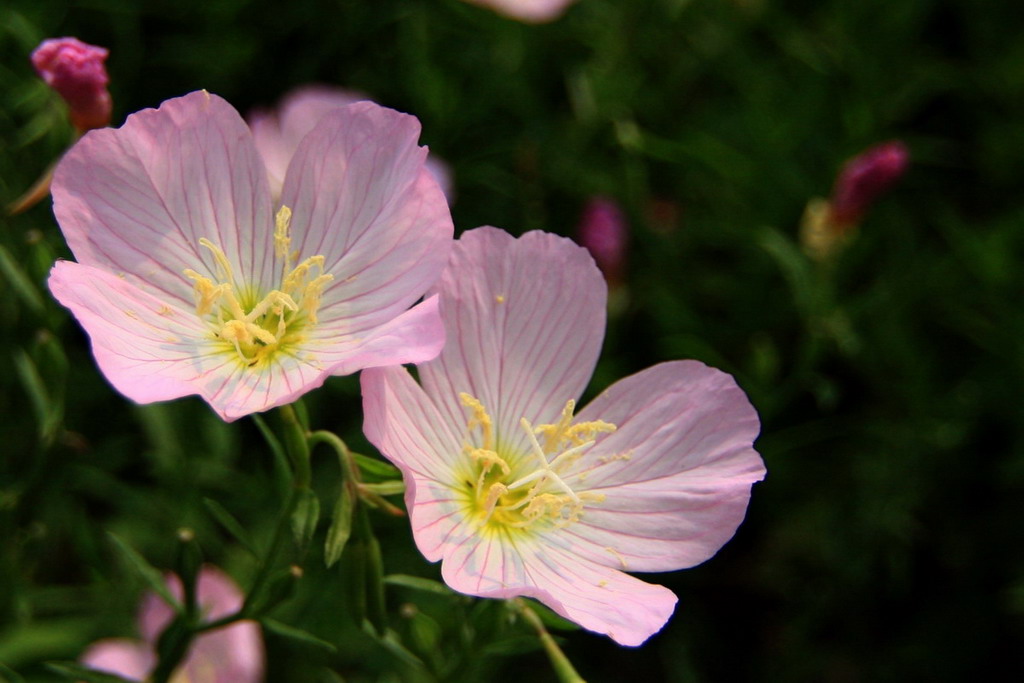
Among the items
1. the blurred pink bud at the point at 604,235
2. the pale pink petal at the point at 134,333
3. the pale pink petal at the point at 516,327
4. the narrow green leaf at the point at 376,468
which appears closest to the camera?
the pale pink petal at the point at 134,333

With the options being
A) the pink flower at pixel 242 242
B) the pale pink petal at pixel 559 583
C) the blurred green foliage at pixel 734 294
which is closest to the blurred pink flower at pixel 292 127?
the blurred green foliage at pixel 734 294

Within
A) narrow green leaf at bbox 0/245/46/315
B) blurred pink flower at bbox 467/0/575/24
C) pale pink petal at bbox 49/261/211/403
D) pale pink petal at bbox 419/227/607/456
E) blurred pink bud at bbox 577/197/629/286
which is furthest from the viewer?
blurred pink flower at bbox 467/0/575/24

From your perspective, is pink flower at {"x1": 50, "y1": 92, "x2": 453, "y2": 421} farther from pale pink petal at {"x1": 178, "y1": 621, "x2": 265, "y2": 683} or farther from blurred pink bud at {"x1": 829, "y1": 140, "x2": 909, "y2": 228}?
blurred pink bud at {"x1": 829, "y1": 140, "x2": 909, "y2": 228}

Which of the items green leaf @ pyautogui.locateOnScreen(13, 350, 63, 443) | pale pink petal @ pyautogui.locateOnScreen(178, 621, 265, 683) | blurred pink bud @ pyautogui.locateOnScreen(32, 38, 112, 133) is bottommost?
pale pink petal @ pyautogui.locateOnScreen(178, 621, 265, 683)

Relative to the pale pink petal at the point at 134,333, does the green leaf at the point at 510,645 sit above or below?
below

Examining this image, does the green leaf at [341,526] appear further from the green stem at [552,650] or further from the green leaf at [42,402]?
the green leaf at [42,402]

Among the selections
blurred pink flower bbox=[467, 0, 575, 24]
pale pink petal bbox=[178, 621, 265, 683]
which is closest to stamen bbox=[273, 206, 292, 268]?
pale pink petal bbox=[178, 621, 265, 683]
